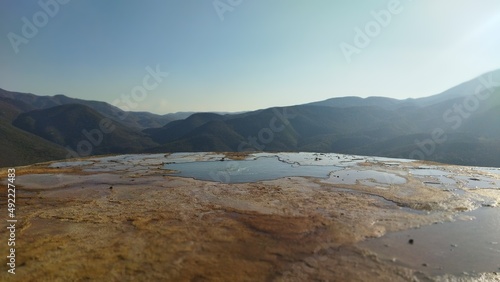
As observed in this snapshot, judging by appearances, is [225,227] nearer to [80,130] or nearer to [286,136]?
[286,136]

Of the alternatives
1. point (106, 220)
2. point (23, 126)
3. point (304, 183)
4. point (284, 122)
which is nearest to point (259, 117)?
point (284, 122)

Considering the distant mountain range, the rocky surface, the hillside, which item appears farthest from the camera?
the hillside

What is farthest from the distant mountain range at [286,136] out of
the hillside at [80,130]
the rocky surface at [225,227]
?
the rocky surface at [225,227]

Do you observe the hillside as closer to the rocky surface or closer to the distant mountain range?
the distant mountain range

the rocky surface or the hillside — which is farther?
the hillside

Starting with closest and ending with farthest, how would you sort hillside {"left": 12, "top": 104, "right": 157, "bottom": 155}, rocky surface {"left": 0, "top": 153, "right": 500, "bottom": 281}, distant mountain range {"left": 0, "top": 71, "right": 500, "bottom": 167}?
1. rocky surface {"left": 0, "top": 153, "right": 500, "bottom": 281}
2. distant mountain range {"left": 0, "top": 71, "right": 500, "bottom": 167}
3. hillside {"left": 12, "top": 104, "right": 157, "bottom": 155}

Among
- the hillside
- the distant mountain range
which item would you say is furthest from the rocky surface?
the hillside

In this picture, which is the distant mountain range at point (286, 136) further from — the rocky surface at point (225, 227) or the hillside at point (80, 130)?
the rocky surface at point (225, 227)

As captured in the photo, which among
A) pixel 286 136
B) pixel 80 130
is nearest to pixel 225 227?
pixel 286 136

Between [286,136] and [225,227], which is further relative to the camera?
[286,136]
